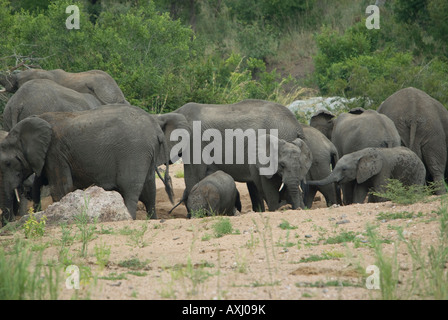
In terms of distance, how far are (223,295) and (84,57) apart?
13651 millimetres

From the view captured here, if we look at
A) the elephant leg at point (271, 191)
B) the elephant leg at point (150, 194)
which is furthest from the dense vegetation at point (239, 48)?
the elephant leg at point (271, 191)

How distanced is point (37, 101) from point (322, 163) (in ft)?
15.2

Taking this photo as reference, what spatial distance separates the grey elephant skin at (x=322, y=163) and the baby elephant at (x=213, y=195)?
1413 mm

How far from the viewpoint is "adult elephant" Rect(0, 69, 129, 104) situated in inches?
577

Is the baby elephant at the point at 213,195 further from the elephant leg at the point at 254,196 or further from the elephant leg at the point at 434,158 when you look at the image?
the elephant leg at the point at 434,158

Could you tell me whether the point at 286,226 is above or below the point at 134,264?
below

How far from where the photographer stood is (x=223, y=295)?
6047 mm

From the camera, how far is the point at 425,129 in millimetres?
13086

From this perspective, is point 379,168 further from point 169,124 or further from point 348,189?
point 169,124

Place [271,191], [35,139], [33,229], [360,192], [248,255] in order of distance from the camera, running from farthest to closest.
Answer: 1. [271,191]
2. [360,192]
3. [35,139]
4. [33,229]
5. [248,255]

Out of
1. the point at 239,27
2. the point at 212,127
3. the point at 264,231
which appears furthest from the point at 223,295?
the point at 239,27

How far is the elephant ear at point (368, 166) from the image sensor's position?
1111cm

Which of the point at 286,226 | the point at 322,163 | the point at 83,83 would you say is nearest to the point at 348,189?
the point at 322,163
